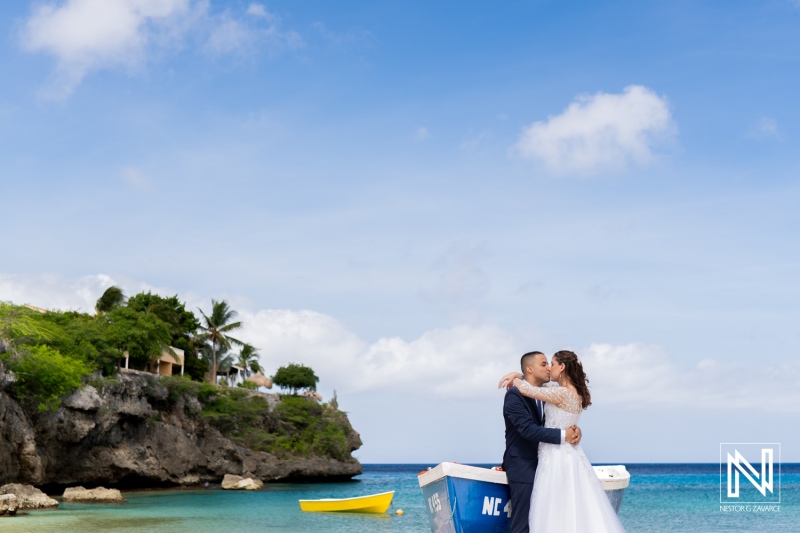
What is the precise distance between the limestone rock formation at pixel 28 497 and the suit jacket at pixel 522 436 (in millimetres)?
22283

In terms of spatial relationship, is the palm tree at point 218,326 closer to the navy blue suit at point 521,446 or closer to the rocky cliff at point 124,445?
the rocky cliff at point 124,445

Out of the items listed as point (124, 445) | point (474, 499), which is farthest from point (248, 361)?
point (474, 499)

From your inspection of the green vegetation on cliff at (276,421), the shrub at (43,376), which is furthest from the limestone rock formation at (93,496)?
the green vegetation on cliff at (276,421)

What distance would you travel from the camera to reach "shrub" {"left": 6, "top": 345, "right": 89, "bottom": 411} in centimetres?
2841

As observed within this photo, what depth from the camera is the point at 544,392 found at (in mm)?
6305

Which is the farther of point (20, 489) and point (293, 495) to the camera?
point (293, 495)

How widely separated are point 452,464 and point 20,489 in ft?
79.2

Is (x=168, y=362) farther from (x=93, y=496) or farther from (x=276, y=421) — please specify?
(x=93, y=496)

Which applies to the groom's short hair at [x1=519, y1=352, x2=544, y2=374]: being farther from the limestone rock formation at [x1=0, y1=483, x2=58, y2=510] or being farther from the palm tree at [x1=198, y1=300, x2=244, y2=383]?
the palm tree at [x1=198, y1=300, x2=244, y2=383]

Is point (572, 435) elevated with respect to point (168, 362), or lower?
lower

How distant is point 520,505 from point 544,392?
1.05 m

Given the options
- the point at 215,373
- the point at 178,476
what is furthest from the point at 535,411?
the point at 215,373

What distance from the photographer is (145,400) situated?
121ft

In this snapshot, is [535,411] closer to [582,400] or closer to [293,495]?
[582,400]
